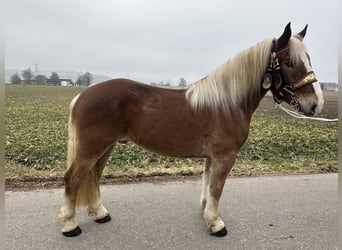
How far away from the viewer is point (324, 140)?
21.7 ft

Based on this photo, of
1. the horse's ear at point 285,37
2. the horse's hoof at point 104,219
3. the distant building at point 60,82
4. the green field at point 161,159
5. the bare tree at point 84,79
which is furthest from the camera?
the distant building at point 60,82

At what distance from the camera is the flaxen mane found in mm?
2439

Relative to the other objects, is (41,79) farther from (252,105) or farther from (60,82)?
(252,105)

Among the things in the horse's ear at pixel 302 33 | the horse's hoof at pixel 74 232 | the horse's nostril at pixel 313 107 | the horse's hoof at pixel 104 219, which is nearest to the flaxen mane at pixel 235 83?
the horse's ear at pixel 302 33

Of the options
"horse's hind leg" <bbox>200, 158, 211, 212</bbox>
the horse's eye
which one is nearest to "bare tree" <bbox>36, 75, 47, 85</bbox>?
"horse's hind leg" <bbox>200, 158, 211, 212</bbox>

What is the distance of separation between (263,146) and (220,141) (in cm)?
376

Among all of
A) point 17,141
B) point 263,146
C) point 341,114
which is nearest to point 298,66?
point 341,114

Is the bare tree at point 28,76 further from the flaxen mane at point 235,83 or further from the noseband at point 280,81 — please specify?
the noseband at point 280,81

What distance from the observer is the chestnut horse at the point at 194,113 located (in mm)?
2371

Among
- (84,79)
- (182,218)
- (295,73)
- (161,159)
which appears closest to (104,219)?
(182,218)

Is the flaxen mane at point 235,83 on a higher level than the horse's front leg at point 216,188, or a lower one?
higher

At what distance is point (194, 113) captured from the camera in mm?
2480

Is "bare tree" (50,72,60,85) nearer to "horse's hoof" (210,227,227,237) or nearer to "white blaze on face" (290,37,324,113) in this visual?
"horse's hoof" (210,227,227,237)

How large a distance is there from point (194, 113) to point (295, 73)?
1.02 m
